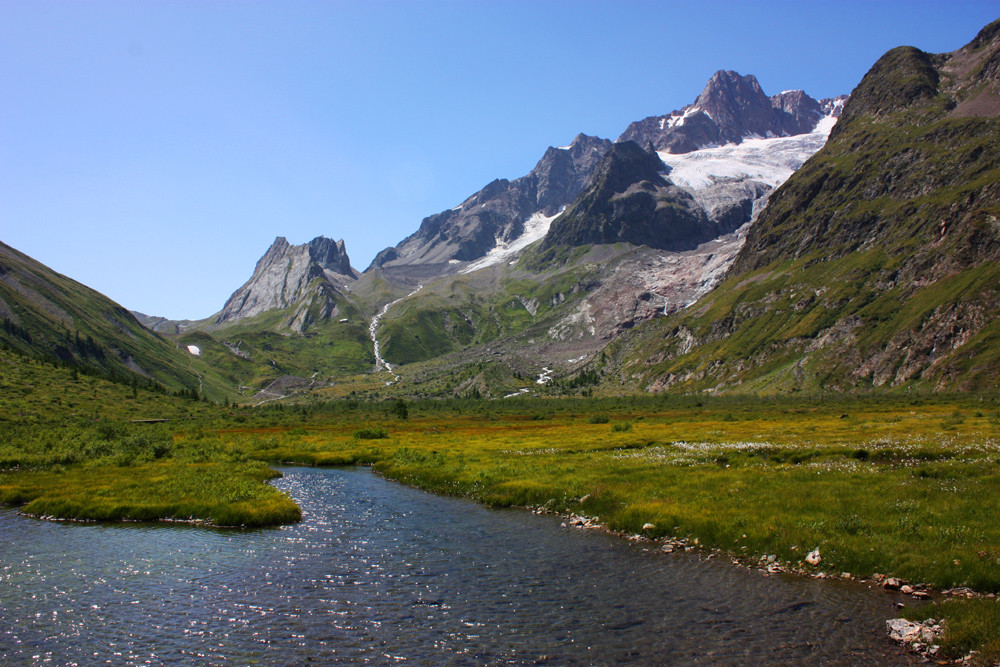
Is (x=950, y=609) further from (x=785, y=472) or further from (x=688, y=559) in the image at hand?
(x=785, y=472)

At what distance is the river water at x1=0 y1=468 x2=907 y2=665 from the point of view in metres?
19.1

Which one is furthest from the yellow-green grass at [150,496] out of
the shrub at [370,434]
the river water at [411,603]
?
the shrub at [370,434]

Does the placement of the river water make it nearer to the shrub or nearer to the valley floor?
the valley floor

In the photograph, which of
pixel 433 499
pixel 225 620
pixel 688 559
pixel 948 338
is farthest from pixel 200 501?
pixel 948 338

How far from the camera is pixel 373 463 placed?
76.9 metres

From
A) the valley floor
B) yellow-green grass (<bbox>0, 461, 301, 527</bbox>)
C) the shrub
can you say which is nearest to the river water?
the valley floor

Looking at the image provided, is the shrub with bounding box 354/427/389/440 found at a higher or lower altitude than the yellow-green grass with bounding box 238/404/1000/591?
lower

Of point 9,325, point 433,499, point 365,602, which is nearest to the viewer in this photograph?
point 365,602

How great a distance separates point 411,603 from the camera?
23.8 m

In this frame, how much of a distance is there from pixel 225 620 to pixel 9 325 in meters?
238

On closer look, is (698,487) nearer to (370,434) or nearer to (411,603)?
(411,603)

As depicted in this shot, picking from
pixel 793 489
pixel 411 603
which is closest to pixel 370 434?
pixel 793 489

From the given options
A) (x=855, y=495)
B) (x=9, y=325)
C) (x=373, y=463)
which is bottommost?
(x=373, y=463)

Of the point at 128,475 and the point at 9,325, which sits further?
the point at 9,325
